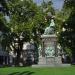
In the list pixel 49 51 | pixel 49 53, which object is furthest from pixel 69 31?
pixel 49 53

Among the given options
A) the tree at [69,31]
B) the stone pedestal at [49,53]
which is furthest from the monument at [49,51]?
the tree at [69,31]

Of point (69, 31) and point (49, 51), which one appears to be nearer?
point (49, 51)

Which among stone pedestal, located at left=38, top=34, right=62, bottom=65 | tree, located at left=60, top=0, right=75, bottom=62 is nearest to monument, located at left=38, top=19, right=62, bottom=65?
stone pedestal, located at left=38, top=34, right=62, bottom=65

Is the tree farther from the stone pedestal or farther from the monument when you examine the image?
the stone pedestal

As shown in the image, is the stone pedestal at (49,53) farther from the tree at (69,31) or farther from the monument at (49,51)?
the tree at (69,31)

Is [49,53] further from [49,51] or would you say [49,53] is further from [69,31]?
[69,31]

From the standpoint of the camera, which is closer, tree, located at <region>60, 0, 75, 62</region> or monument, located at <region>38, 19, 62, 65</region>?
monument, located at <region>38, 19, 62, 65</region>

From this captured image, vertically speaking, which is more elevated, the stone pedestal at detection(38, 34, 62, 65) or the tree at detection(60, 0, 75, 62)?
the tree at detection(60, 0, 75, 62)

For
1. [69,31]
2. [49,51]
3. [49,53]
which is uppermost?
[69,31]

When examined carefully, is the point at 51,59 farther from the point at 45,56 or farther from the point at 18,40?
the point at 18,40

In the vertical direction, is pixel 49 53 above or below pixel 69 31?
below

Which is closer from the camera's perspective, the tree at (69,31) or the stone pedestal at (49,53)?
the stone pedestal at (49,53)

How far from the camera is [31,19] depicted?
58469 millimetres

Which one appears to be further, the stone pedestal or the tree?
the tree
